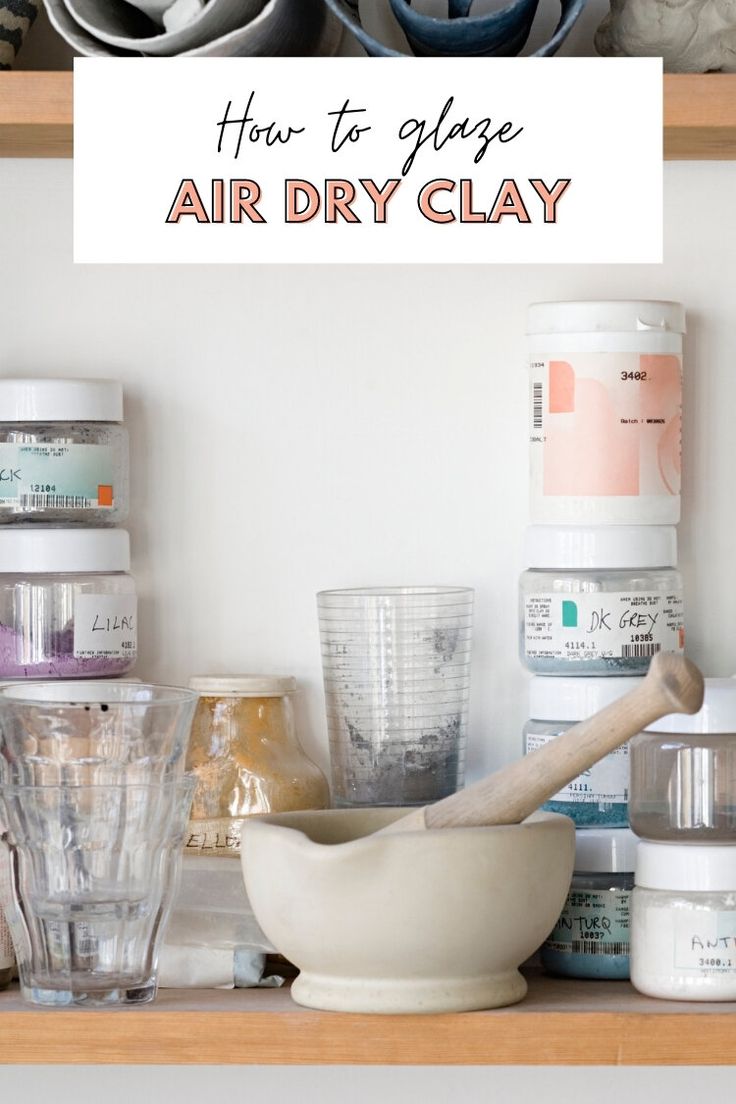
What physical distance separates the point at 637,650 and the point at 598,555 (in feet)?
0.17

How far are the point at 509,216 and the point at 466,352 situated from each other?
0.42ft

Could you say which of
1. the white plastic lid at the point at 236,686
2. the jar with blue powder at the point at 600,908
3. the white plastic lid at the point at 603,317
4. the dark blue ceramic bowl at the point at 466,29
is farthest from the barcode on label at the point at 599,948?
the dark blue ceramic bowl at the point at 466,29

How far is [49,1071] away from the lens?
0.87 m

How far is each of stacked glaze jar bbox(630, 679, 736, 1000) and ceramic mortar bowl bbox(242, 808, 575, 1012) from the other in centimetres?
5

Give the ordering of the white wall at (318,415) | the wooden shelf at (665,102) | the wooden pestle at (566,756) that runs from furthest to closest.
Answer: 1. the white wall at (318,415)
2. the wooden shelf at (665,102)
3. the wooden pestle at (566,756)

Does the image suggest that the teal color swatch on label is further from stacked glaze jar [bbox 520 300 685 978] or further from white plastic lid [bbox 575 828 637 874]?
white plastic lid [bbox 575 828 637 874]

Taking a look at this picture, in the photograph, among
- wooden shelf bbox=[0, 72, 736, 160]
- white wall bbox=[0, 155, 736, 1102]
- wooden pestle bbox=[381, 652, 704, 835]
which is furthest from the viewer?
white wall bbox=[0, 155, 736, 1102]

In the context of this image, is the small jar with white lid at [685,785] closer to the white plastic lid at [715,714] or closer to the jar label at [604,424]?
the white plastic lid at [715,714]

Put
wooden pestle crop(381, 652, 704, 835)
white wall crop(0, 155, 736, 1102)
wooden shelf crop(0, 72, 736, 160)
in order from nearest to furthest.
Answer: wooden pestle crop(381, 652, 704, 835) < wooden shelf crop(0, 72, 736, 160) < white wall crop(0, 155, 736, 1102)

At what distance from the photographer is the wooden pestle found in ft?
2.06

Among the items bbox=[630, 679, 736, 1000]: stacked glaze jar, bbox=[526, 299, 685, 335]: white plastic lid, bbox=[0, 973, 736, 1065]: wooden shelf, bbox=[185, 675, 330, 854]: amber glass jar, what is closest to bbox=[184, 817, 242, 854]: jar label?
bbox=[185, 675, 330, 854]: amber glass jar

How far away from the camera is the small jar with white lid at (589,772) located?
0.76 metres

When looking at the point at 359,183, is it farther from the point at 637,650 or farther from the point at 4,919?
the point at 4,919

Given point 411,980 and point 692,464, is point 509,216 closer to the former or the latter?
point 692,464
